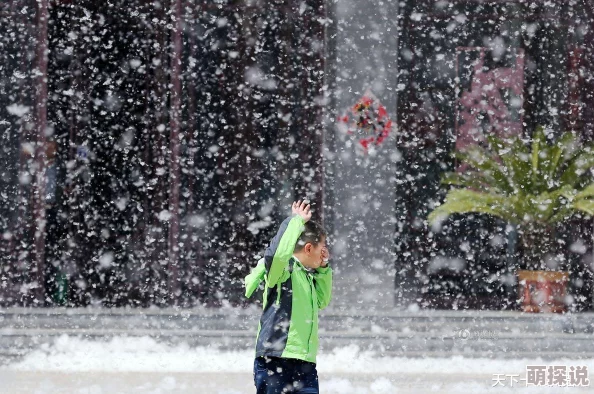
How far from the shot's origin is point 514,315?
43.8 feet

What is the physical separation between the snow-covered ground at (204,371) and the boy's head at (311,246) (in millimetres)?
3215

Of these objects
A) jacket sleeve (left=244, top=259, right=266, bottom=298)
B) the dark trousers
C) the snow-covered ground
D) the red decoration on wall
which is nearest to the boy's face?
jacket sleeve (left=244, top=259, right=266, bottom=298)

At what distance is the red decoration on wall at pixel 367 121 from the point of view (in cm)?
1438

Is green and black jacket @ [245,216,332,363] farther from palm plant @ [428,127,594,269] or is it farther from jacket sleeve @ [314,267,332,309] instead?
palm plant @ [428,127,594,269]

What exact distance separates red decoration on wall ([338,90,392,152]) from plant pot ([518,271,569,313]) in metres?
2.46

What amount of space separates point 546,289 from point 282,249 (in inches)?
349

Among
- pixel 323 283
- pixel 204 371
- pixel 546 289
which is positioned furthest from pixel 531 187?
pixel 323 283

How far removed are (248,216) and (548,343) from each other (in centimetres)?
501

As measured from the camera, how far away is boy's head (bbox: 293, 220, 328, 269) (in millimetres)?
5023

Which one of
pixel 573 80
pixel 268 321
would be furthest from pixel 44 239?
pixel 268 321

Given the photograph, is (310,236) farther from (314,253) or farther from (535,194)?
(535,194)

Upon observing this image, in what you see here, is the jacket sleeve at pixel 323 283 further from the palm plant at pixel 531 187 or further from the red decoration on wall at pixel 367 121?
the red decoration on wall at pixel 367 121

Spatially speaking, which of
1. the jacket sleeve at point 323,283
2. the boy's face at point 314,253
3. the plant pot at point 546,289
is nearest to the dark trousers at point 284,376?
the jacket sleeve at point 323,283

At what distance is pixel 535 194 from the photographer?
1348cm
